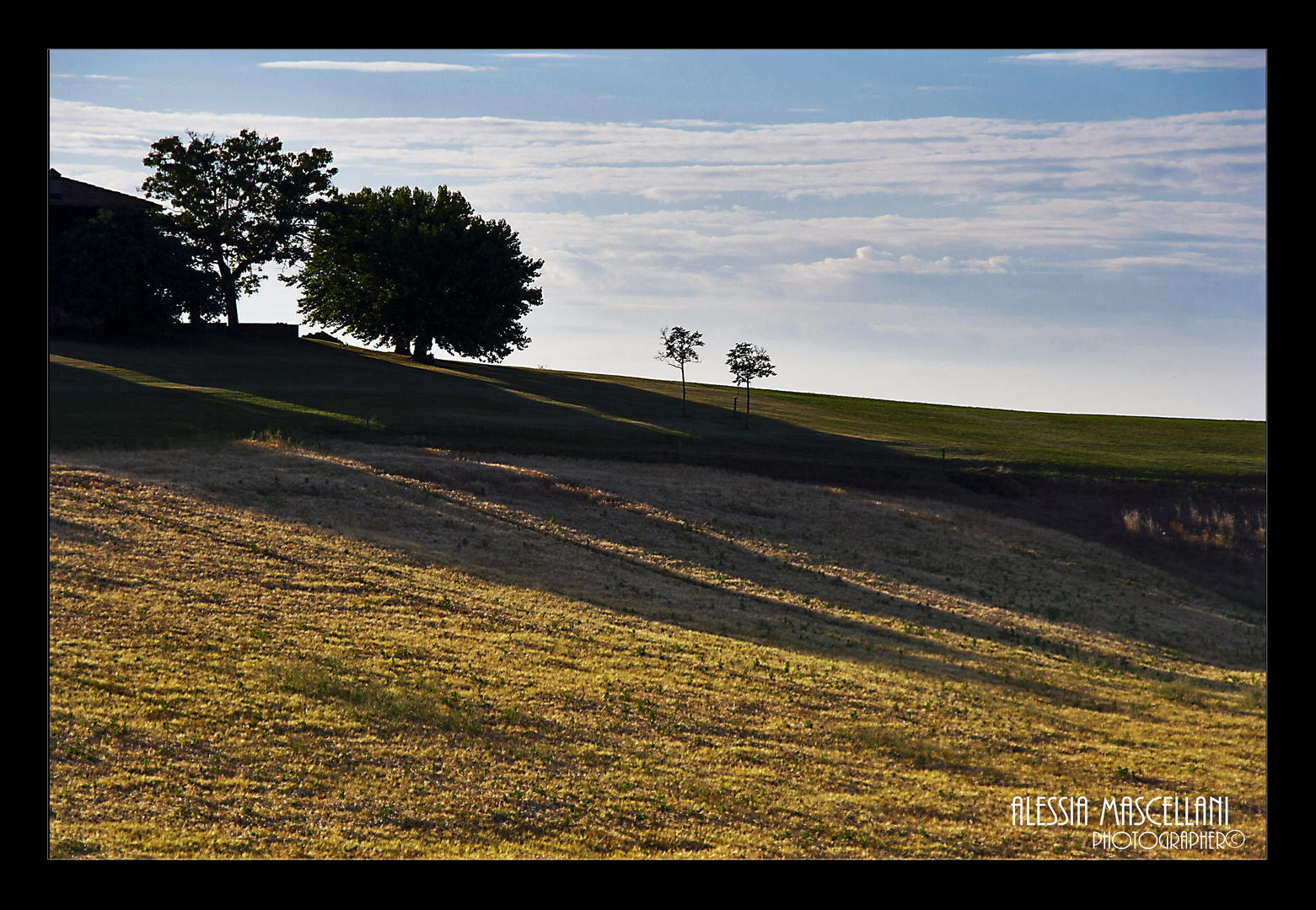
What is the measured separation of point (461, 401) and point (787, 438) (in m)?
21.4

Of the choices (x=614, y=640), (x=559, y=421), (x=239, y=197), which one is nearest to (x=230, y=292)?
(x=239, y=197)

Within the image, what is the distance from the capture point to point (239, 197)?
81.6 m

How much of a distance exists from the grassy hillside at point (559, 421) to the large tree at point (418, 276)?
Answer: 351cm

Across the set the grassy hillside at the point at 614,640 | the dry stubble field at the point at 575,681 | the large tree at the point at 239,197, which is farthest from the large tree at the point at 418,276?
the dry stubble field at the point at 575,681

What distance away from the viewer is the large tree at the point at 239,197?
7975 centimetres

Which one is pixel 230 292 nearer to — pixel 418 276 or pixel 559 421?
pixel 418 276

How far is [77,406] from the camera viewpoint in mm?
47938

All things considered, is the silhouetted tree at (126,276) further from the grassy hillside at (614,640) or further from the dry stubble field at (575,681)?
the dry stubble field at (575,681)

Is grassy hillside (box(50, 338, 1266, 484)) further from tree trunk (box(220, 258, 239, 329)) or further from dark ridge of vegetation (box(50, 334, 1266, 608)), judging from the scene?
tree trunk (box(220, 258, 239, 329))

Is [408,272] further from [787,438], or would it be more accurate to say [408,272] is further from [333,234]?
[787,438]

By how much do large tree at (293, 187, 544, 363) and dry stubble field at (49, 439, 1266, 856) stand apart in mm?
46085

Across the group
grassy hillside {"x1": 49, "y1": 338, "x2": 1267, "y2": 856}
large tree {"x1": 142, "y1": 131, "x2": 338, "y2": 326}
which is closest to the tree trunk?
large tree {"x1": 142, "y1": 131, "x2": 338, "y2": 326}

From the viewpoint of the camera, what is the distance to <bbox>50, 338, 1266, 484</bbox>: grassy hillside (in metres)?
47.4

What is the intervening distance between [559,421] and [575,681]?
37559 millimetres
